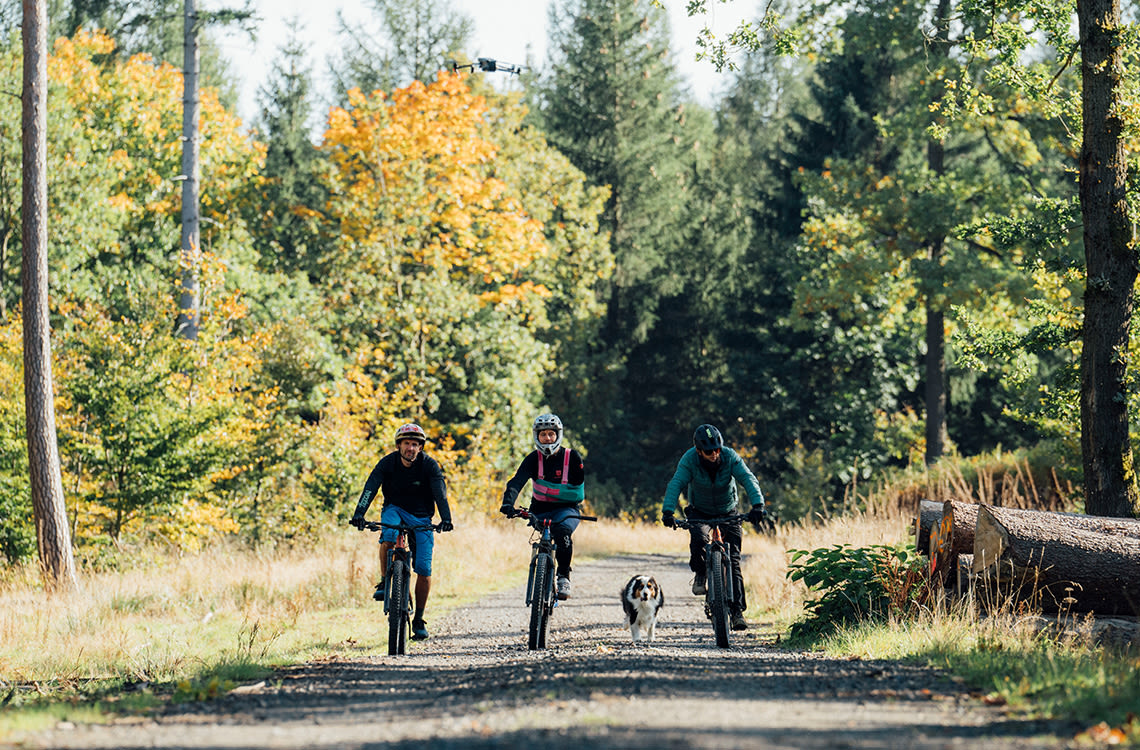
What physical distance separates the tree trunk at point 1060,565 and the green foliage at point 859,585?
1.05 metres

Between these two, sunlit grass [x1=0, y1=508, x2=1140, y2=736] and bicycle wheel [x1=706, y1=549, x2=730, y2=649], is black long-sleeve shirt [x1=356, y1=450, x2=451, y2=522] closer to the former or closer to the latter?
sunlit grass [x1=0, y1=508, x2=1140, y2=736]

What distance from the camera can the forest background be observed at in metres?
20.3

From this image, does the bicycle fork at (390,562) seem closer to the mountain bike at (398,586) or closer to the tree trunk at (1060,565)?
the mountain bike at (398,586)

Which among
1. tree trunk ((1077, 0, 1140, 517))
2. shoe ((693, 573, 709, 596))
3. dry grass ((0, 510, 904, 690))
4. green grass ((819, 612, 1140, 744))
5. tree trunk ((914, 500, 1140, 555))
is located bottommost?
dry grass ((0, 510, 904, 690))

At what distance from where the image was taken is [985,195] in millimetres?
29469

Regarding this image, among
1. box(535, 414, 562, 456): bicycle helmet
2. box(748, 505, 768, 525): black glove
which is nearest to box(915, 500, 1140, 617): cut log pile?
box(748, 505, 768, 525): black glove

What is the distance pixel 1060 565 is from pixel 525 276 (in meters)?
32.1

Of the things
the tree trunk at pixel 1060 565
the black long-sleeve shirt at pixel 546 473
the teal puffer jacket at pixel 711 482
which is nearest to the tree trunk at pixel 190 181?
the black long-sleeve shirt at pixel 546 473

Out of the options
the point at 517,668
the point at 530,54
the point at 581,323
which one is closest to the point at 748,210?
the point at 581,323

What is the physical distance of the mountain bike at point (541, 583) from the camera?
408 inches

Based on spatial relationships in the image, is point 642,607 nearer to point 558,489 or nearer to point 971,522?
point 558,489

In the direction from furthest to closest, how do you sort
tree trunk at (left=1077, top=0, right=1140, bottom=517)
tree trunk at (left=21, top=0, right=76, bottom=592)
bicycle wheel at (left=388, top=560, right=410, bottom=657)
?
1. tree trunk at (left=21, top=0, right=76, bottom=592)
2. tree trunk at (left=1077, top=0, right=1140, bottom=517)
3. bicycle wheel at (left=388, top=560, right=410, bottom=657)

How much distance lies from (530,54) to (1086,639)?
167ft

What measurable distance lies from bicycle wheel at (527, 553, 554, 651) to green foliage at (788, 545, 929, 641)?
8.12ft
